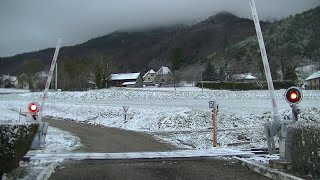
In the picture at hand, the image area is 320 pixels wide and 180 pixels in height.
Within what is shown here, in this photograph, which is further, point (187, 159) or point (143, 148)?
point (143, 148)

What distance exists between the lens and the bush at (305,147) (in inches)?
365

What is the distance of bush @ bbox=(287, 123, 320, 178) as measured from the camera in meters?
9.28

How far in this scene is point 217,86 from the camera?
274 feet

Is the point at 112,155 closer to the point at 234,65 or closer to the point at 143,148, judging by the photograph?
the point at 143,148

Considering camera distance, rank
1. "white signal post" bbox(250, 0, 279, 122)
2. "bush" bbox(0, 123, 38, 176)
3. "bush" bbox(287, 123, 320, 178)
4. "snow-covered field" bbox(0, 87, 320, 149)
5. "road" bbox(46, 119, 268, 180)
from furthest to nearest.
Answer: "snow-covered field" bbox(0, 87, 320, 149)
"white signal post" bbox(250, 0, 279, 122)
"road" bbox(46, 119, 268, 180)
"bush" bbox(287, 123, 320, 178)
"bush" bbox(0, 123, 38, 176)

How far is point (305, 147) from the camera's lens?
9.59 m

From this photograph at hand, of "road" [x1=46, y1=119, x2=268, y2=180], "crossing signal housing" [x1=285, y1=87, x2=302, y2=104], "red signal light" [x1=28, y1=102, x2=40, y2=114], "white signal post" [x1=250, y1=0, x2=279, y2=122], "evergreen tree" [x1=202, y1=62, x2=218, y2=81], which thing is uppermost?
"evergreen tree" [x1=202, y1=62, x2=218, y2=81]

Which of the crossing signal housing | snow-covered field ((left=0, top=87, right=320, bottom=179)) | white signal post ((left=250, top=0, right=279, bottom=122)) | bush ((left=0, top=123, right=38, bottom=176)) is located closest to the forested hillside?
snow-covered field ((left=0, top=87, right=320, bottom=179))

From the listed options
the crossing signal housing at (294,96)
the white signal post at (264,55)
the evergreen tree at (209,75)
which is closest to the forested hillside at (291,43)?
the evergreen tree at (209,75)

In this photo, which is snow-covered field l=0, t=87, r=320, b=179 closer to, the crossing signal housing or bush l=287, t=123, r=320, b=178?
the crossing signal housing

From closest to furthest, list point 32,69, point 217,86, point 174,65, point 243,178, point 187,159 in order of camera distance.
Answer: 1. point 243,178
2. point 187,159
3. point 217,86
4. point 32,69
5. point 174,65

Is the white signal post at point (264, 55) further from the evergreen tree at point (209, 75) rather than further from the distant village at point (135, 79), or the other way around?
the distant village at point (135, 79)

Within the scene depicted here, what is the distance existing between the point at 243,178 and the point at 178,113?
23852 millimetres

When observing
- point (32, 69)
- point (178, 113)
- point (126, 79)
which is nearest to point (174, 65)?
point (126, 79)
